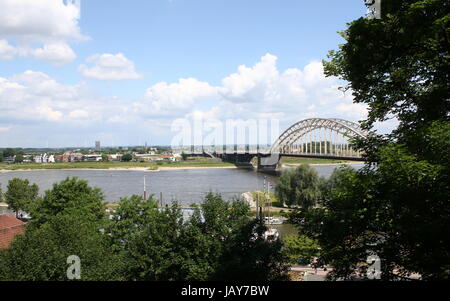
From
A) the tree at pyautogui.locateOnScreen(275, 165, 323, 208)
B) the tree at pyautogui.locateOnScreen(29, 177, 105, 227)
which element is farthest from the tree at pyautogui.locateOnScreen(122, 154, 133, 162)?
the tree at pyautogui.locateOnScreen(29, 177, 105, 227)

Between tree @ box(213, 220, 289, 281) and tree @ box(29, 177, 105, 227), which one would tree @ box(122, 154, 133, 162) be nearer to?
tree @ box(29, 177, 105, 227)

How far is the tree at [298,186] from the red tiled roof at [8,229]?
24.2 m

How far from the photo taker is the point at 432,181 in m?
4.47

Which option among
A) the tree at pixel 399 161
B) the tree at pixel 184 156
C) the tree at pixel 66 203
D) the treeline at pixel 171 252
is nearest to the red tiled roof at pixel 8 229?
the tree at pixel 66 203

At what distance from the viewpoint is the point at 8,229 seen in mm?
16953

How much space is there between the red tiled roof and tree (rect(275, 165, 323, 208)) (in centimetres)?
2417

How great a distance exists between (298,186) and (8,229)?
2585cm

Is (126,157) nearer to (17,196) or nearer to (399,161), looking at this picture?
(17,196)

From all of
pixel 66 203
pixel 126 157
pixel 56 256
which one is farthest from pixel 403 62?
pixel 126 157

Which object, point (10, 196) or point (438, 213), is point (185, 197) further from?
point (438, 213)

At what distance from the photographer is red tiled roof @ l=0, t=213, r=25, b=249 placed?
15.7 meters
